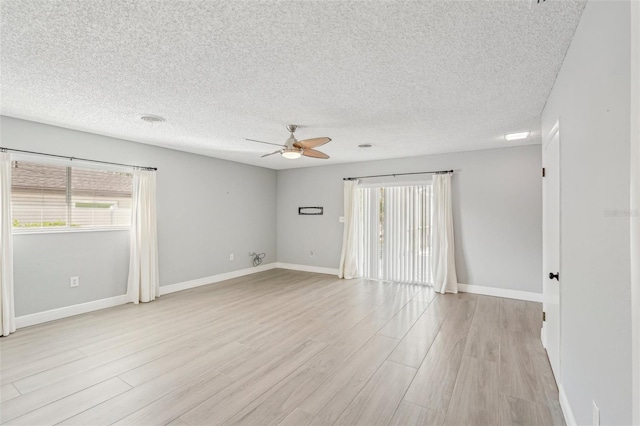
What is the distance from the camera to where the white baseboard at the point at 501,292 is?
15.7 ft

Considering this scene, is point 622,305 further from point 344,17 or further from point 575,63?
point 344,17

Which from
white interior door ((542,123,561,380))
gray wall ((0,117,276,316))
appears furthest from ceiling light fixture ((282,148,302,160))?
gray wall ((0,117,276,316))

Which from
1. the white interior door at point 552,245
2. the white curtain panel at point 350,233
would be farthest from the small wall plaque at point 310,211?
the white interior door at point 552,245

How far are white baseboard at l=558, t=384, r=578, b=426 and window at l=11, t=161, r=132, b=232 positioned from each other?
216 inches

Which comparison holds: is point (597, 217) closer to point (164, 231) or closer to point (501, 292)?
point (501, 292)

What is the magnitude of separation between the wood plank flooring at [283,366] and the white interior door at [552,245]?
243 mm

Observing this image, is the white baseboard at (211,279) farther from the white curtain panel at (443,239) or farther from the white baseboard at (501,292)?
the white baseboard at (501,292)

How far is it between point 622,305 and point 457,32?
1.66 meters

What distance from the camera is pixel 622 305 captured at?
113 centimetres

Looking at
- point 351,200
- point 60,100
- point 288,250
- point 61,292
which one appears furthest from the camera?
point 288,250

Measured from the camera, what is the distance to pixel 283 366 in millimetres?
2748

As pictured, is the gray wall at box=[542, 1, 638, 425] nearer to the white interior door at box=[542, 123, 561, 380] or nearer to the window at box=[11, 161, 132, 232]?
the white interior door at box=[542, 123, 561, 380]

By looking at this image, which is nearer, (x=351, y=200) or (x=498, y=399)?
(x=498, y=399)

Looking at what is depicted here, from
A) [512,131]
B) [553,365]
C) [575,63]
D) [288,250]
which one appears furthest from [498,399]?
[288,250]
